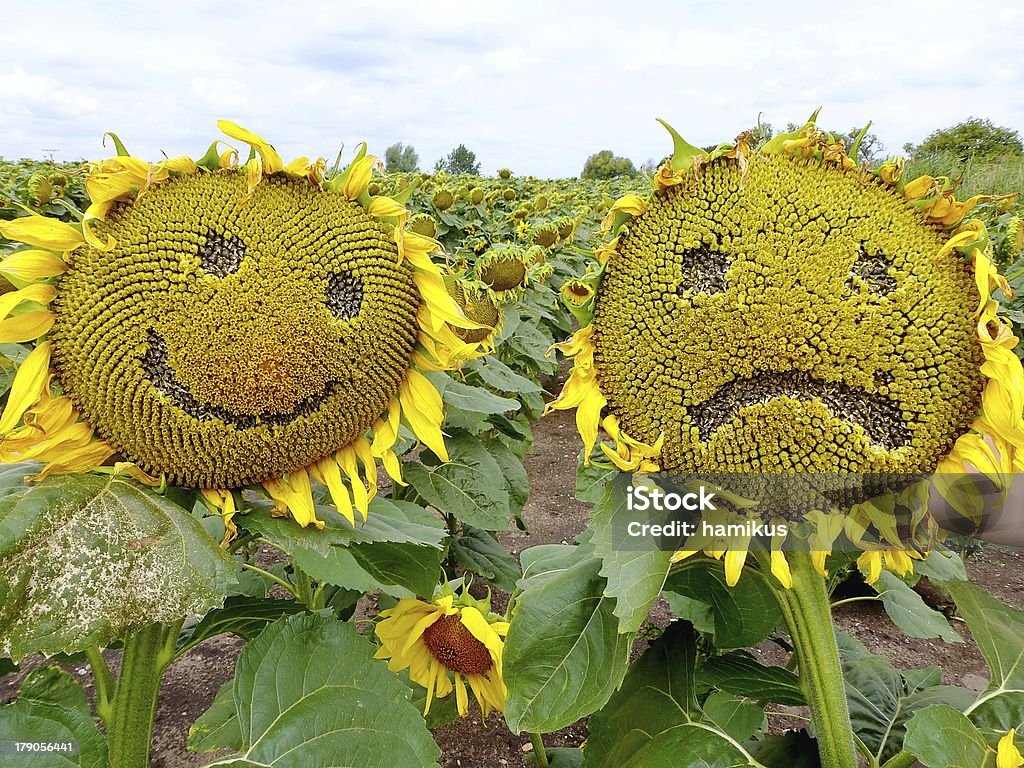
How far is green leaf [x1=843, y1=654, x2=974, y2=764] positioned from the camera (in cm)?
→ 156

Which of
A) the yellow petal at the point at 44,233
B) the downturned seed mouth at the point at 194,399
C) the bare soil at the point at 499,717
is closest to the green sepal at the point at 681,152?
the downturned seed mouth at the point at 194,399


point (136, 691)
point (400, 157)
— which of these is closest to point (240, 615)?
point (136, 691)

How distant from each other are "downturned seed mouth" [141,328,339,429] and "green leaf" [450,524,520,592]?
2091 mm

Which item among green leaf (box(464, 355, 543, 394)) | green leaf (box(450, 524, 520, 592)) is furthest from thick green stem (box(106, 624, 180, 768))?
green leaf (box(450, 524, 520, 592))

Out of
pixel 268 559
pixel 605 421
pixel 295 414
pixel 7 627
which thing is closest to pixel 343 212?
pixel 295 414

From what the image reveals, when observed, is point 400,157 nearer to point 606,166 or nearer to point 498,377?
point 606,166

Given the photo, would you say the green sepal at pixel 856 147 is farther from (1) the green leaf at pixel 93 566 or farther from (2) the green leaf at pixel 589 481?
(1) the green leaf at pixel 93 566

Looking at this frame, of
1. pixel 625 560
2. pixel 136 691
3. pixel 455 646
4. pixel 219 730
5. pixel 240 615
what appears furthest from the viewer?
pixel 455 646

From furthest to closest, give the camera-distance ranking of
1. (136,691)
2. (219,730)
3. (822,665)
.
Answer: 1. (219,730)
2. (136,691)
3. (822,665)

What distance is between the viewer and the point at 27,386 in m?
1.19

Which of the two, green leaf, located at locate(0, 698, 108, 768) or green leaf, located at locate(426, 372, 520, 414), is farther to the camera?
green leaf, located at locate(426, 372, 520, 414)

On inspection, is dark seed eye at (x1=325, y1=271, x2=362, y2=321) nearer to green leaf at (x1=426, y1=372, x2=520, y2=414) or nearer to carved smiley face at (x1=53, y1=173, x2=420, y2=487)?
carved smiley face at (x1=53, y1=173, x2=420, y2=487)

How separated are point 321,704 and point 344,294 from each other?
739mm

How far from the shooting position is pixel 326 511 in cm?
143
